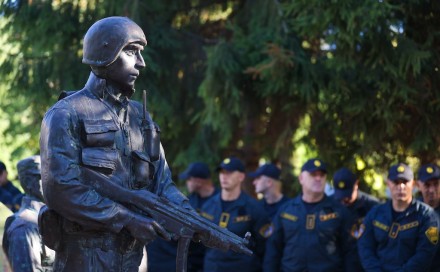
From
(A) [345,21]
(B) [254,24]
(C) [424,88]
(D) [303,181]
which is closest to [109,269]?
(D) [303,181]

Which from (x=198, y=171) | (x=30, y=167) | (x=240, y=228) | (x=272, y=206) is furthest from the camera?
(x=198, y=171)

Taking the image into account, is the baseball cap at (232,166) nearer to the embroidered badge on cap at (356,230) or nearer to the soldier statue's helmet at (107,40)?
the embroidered badge on cap at (356,230)

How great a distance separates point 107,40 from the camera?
15.4ft

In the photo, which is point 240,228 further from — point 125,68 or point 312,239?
point 125,68

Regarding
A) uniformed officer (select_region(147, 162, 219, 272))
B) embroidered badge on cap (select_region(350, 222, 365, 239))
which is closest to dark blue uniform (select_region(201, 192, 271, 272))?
uniformed officer (select_region(147, 162, 219, 272))

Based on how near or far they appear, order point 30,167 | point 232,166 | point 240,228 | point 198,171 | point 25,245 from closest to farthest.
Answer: point 25,245 < point 30,167 < point 240,228 < point 232,166 < point 198,171

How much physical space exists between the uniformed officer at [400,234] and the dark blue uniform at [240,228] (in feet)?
3.80

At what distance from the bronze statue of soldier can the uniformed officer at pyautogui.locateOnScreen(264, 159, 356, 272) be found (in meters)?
4.18

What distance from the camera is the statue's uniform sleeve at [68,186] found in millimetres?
4516

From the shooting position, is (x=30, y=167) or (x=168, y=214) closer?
(x=168, y=214)

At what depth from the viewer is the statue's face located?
15.6 feet

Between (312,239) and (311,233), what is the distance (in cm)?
6

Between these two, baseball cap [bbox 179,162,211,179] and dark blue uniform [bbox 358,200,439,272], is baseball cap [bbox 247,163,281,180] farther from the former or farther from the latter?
dark blue uniform [bbox 358,200,439,272]

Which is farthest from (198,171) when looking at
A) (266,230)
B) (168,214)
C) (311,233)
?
(168,214)
